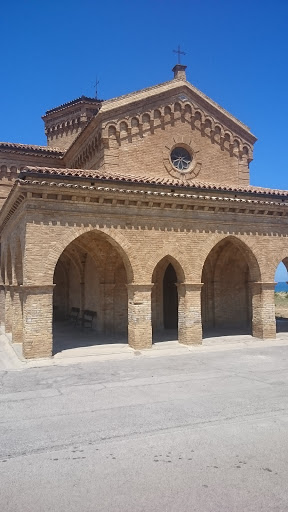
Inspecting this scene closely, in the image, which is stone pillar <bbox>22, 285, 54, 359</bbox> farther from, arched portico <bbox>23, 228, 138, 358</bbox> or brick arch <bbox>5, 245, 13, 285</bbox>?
brick arch <bbox>5, 245, 13, 285</bbox>

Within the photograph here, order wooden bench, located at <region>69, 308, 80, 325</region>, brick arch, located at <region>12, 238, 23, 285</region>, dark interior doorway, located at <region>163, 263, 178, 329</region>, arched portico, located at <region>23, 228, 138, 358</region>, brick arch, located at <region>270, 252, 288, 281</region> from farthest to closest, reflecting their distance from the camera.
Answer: wooden bench, located at <region>69, 308, 80, 325</region> < dark interior doorway, located at <region>163, 263, 178, 329</region> < brick arch, located at <region>270, 252, 288, 281</region> < brick arch, located at <region>12, 238, 23, 285</region> < arched portico, located at <region>23, 228, 138, 358</region>

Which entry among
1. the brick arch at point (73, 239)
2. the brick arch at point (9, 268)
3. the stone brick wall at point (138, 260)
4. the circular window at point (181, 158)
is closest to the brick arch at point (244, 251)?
the stone brick wall at point (138, 260)

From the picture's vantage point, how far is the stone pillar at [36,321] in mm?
11297

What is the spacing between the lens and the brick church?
11719 mm

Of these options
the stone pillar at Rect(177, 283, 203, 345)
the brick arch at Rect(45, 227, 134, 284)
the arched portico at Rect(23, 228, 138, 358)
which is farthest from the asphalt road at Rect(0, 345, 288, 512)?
the stone pillar at Rect(177, 283, 203, 345)

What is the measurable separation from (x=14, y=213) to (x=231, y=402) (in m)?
9.73

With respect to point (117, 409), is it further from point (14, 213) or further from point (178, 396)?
point (14, 213)

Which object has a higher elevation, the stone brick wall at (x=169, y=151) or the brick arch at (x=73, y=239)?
the stone brick wall at (x=169, y=151)

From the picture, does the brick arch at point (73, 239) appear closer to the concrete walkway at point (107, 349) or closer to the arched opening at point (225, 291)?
the concrete walkway at point (107, 349)

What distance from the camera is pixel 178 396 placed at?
8055 mm

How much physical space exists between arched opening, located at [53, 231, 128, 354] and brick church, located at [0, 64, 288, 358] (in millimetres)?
60

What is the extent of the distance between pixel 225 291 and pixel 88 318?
20.8 ft

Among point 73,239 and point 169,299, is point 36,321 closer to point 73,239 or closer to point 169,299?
point 73,239

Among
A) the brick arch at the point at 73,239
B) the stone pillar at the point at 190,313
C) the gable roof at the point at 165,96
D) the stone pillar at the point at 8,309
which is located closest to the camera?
the brick arch at the point at 73,239
